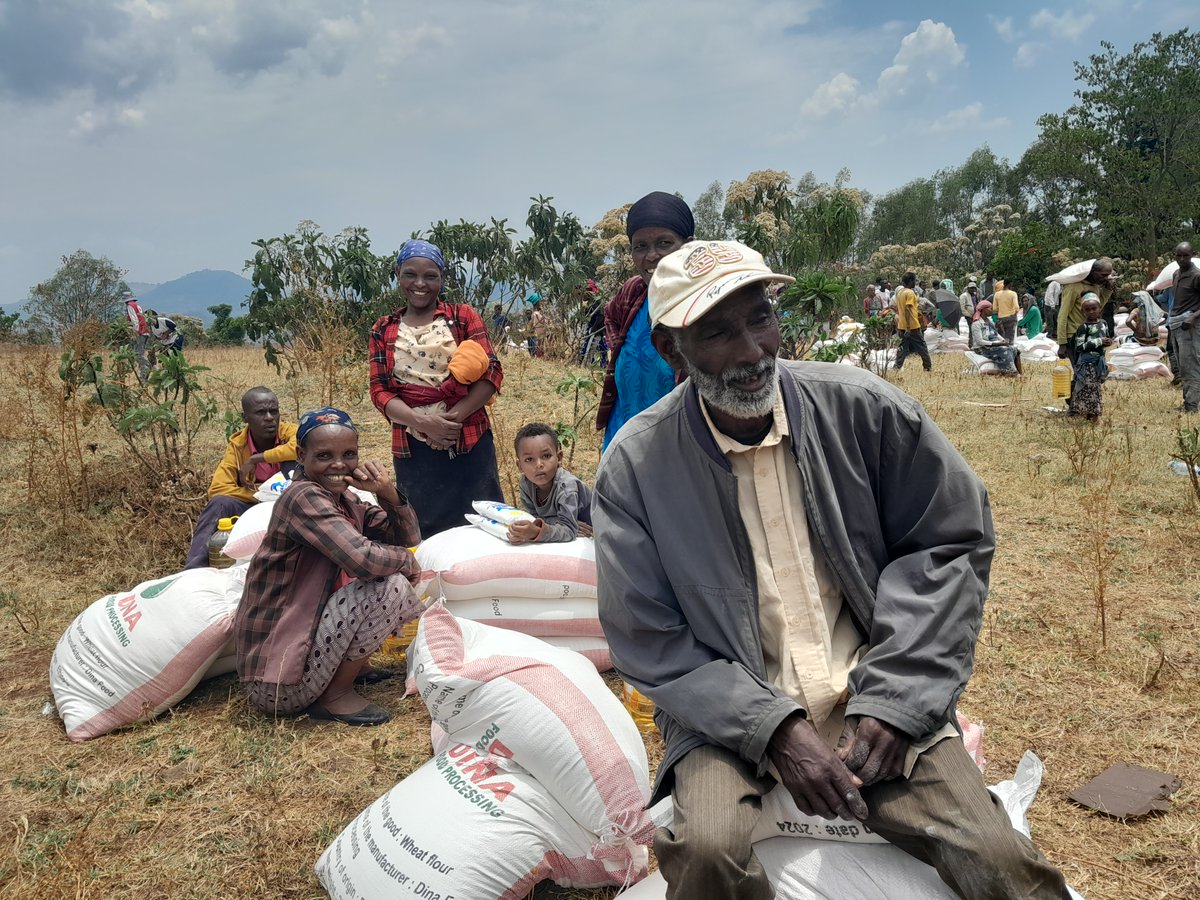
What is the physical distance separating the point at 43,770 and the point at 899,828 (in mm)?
2682

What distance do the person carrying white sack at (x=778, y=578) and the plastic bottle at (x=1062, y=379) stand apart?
7380 mm

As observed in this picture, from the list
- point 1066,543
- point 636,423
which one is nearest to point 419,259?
point 636,423

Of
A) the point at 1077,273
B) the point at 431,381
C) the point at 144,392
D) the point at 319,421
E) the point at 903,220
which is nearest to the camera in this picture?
the point at 319,421

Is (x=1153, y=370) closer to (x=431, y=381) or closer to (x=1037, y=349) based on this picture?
(x=1037, y=349)

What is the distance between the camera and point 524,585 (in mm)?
2961

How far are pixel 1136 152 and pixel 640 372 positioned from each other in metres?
27.0

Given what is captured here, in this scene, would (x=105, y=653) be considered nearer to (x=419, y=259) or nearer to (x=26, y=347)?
(x=419, y=259)

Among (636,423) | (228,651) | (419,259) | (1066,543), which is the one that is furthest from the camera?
(1066,543)

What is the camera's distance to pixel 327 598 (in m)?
2.89

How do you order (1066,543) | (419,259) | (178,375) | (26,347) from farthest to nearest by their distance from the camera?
(26,347) < (178,375) < (1066,543) < (419,259)

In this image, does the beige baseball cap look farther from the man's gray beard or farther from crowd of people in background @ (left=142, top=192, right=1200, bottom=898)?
the man's gray beard

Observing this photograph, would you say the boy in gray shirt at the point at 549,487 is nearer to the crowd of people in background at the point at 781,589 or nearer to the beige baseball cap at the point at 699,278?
the crowd of people in background at the point at 781,589

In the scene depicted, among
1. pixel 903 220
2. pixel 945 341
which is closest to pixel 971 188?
pixel 903 220

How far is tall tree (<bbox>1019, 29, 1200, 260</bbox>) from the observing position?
22.7 metres
